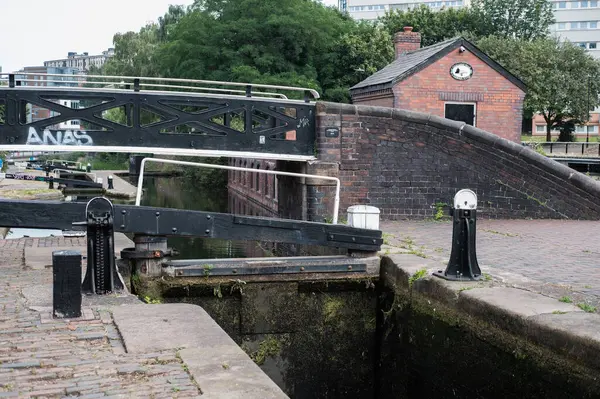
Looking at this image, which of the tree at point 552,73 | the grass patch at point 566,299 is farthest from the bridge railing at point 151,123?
the tree at point 552,73

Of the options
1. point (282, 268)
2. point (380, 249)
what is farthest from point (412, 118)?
point (282, 268)

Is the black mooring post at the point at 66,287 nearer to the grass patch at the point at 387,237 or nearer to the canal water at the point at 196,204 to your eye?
the grass patch at the point at 387,237

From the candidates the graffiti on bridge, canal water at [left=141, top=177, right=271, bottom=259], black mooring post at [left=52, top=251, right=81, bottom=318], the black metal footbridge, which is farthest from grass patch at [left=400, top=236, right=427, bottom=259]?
canal water at [left=141, top=177, right=271, bottom=259]

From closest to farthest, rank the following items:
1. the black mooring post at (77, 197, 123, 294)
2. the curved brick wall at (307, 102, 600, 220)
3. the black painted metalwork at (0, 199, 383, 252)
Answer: the black mooring post at (77, 197, 123, 294), the black painted metalwork at (0, 199, 383, 252), the curved brick wall at (307, 102, 600, 220)

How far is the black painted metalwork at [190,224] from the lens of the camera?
26.3 ft

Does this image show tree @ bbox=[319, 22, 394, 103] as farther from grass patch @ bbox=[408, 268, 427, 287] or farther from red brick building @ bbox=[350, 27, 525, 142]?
grass patch @ bbox=[408, 268, 427, 287]

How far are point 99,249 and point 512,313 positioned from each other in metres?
3.64

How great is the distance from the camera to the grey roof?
2000 centimetres

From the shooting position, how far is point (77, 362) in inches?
187

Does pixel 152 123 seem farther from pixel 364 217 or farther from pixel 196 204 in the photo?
pixel 196 204

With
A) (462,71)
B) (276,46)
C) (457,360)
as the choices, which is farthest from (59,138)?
(276,46)

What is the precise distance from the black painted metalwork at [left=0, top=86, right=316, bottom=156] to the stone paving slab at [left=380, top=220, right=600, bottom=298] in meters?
2.39

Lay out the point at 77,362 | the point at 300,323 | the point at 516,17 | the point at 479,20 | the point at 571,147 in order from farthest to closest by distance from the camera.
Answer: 1. the point at 516,17
2. the point at 479,20
3. the point at 571,147
4. the point at 300,323
5. the point at 77,362

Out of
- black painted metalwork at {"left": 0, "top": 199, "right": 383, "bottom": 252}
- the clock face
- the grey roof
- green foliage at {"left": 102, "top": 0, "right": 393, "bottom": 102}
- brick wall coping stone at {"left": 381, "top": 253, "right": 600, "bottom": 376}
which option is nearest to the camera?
brick wall coping stone at {"left": 381, "top": 253, "right": 600, "bottom": 376}
